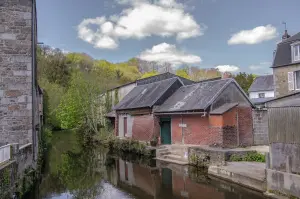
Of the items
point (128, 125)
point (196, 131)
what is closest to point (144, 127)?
point (128, 125)

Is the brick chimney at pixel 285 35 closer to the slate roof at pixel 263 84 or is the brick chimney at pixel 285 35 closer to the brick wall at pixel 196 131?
the slate roof at pixel 263 84

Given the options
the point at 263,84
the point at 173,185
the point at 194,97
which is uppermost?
the point at 263,84

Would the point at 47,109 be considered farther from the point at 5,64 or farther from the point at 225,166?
the point at 225,166

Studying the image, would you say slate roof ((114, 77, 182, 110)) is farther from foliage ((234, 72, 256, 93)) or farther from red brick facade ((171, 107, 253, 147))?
foliage ((234, 72, 256, 93))

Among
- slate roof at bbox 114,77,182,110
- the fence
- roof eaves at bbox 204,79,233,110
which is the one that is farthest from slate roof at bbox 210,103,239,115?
the fence

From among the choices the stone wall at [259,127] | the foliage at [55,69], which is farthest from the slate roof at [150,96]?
the foliage at [55,69]

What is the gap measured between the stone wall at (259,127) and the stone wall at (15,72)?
12.8 m

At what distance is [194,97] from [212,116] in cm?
266

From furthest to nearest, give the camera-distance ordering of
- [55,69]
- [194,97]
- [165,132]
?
[55,69], [165,132], [194,97]

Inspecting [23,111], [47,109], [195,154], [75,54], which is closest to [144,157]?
[195,154]

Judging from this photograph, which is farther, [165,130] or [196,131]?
[165,130]

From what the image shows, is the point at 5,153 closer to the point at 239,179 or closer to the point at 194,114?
the point at 239,179

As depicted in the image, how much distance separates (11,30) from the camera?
10734 millimetres

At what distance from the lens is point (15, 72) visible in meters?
10.6
